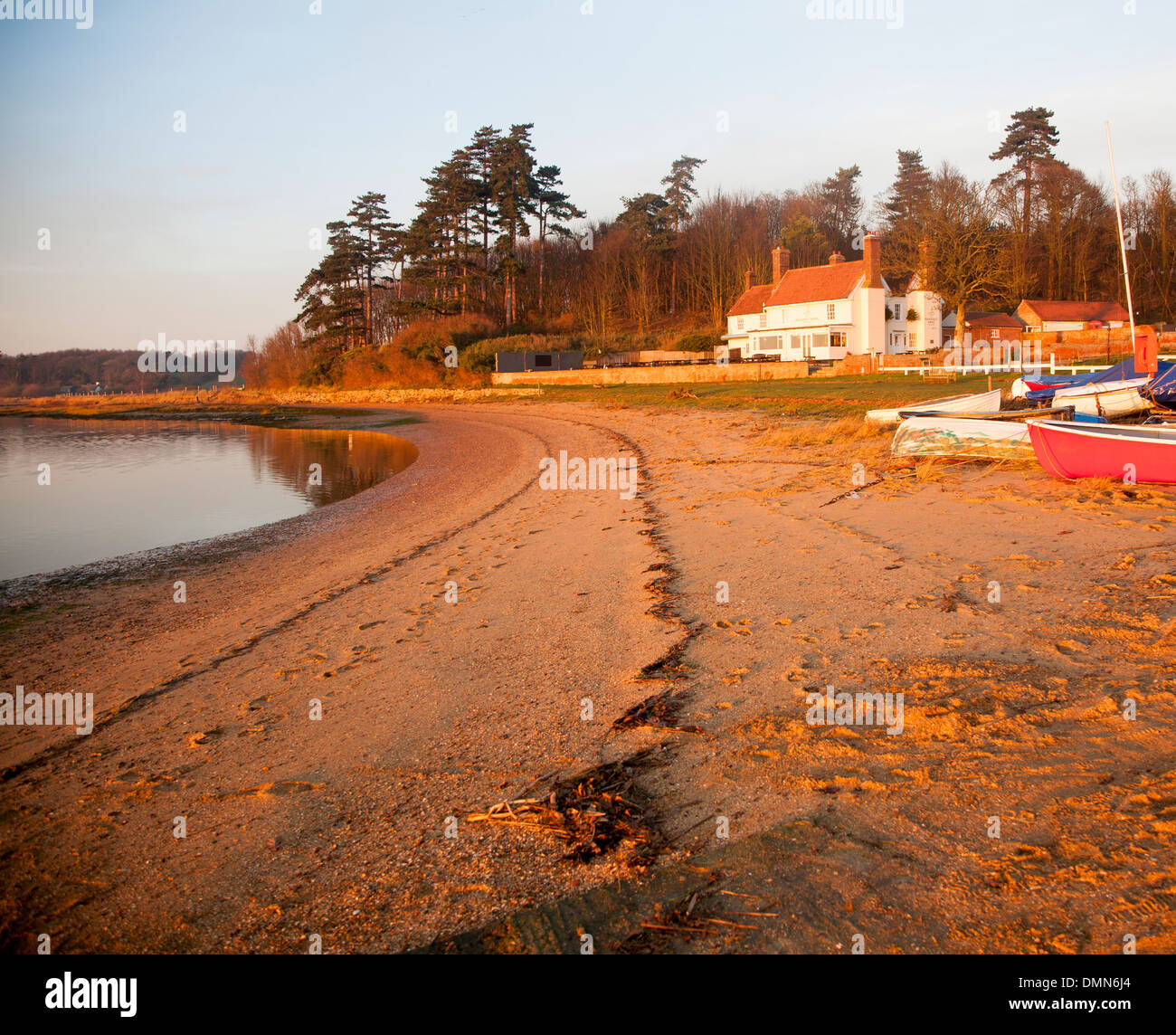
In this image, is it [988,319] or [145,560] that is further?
[988,319]

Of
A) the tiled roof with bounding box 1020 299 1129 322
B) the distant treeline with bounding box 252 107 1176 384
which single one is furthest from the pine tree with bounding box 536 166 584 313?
the tiled roof with bounding box 1020 299 1129 322

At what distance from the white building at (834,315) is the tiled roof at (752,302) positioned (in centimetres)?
7

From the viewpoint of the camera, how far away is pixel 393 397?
2197 inches

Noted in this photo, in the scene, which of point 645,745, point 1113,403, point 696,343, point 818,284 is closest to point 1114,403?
point 1113,403

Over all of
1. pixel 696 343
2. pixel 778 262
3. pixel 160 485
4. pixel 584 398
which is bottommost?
pixel 160 485

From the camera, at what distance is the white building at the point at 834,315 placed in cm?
5453

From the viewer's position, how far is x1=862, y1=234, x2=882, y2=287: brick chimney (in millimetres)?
53656

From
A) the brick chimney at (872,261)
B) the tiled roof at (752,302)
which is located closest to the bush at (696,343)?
the tiled roof at (752,302)

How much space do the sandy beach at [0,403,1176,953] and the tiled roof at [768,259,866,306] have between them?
48.2 metres

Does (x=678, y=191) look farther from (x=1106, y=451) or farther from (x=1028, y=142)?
(x=1106, y=451)

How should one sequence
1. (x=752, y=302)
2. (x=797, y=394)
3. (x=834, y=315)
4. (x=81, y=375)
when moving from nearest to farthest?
1. (x=797, y=394)
2. (x=834, y=315)
3. (x=752, y=302)
4. (x=81, y=375)

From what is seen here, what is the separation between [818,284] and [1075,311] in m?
24.7

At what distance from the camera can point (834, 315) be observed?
54.9 meters
